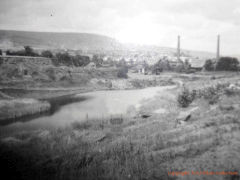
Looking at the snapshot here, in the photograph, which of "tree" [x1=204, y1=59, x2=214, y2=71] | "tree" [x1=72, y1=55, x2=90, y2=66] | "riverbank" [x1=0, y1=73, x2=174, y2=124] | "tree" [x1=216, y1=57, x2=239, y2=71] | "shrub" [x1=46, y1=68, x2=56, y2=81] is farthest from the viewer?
"tree" [x1=204, y1=59, x2=214, y2=71]

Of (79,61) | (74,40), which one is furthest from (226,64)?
(74,40)

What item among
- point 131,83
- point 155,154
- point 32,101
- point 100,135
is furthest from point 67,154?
point 131,83

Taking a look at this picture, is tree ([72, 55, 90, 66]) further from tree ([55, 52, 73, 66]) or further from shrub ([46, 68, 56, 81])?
shrub ([46, 68, 56, 81])

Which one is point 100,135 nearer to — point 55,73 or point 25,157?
point 25,157

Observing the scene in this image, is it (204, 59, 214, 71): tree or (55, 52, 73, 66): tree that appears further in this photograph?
(204, 59, 214, 71): tree

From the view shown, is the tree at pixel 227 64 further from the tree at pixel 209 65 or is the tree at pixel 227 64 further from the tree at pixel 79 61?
the tree at pixel 79 61

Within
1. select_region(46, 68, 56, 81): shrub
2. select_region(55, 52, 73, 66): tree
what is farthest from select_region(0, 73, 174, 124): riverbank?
select_region(55, 52, 73, 66): tree

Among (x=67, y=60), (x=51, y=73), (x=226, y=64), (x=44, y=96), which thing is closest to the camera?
(x=44, y=96)

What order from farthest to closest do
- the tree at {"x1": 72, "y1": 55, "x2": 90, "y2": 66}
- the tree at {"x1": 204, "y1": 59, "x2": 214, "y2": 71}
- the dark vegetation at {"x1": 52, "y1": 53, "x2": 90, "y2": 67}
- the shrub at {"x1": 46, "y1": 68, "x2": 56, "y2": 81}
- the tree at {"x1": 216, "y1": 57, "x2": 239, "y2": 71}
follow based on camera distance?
the tree at {"x1": 204, "y1": 59, "x2": 214, "y2": 71}, the tree at {"x1": 72, "y1": 55, "x2": 90, "y2": 66}, the tree at {"x1": 216, "y1": 57, "x2": 239, "y2": 71}, the dark vegetation at {"x1": 52, "y1": 53, "x2": 90, "y2": 67}, the shrub at {"x1": 46, "y1": 68, "x2": 56, "y2": 81}

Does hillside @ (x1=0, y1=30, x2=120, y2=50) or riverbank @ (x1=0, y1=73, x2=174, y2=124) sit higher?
hillside @ (x1=0, y1=30, x2=120, y2=50)

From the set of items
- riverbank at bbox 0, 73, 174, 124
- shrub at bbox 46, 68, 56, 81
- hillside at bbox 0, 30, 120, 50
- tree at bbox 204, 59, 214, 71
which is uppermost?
hillside at bbox 0, 30, 120, 50

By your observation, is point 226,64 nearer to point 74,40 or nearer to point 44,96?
point 44,96
